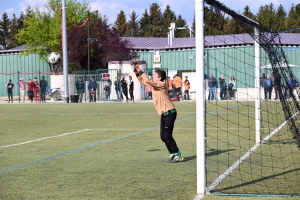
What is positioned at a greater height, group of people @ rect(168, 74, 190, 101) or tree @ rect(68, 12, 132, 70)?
tree @ rect(68, 12, 132, 70)

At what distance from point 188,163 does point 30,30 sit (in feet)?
196

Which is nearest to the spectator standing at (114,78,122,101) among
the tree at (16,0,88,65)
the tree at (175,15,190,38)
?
the tree at (16,0,88,65)

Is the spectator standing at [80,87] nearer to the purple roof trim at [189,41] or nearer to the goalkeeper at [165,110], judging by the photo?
the purple roof trim at [189,41]

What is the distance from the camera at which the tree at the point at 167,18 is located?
96.2 metres

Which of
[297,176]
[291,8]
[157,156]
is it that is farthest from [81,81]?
[291,8]

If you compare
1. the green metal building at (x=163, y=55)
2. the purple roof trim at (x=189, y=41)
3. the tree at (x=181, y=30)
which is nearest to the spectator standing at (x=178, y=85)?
the green metal building at (x=163, y=55)

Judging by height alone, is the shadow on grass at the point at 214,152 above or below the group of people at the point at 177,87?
below

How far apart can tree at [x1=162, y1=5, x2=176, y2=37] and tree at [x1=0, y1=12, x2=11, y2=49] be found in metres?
24.2

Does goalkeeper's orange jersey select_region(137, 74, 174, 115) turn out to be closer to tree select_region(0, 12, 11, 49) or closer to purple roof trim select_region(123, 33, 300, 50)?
purple roof trim select_region(123, 33, 300, 50)

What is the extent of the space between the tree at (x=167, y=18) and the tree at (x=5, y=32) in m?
24.2

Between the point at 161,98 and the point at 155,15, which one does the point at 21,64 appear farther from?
the point at 161,98

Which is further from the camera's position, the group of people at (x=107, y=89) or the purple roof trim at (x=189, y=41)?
the purple roof trim at (x=189, y=41)

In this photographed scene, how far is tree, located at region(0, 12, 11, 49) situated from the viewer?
3632 inches

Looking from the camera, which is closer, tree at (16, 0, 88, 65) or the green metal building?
the green metal building
